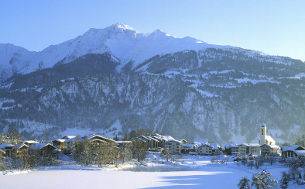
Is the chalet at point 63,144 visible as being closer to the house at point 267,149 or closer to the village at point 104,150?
the village at point 104,150

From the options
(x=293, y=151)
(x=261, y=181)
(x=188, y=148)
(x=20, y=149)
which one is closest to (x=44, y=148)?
(x=20, y=149)

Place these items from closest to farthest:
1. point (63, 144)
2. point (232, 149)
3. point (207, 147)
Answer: point (63, 144) < point (207, 147) < point (232, 149)

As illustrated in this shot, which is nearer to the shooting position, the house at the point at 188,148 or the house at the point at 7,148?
the house at the point at 7,148

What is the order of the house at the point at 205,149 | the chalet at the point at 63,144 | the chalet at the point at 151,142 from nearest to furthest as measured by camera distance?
the chalet at the point at 63,144
the chalet at the point at 151,142
the house at the point at 205,149

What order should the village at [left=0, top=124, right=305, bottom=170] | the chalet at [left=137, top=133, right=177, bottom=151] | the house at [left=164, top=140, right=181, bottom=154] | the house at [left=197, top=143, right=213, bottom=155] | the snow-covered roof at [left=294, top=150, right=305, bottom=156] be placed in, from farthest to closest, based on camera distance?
the house at [left=164, top=140, right=181, bottom=154] → the house at [left=197, top=143, right=213, bottom=155] → the chalet at [left=137, top=133, right=177, bottom=151] → the snow-covered roof at [left=294, top=150, right=305, bottom=156] → the village at [left=0, top=124, right=305, bottom=170]

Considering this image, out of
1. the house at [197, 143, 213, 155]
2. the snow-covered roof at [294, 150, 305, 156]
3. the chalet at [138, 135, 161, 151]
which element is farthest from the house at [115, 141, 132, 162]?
the snow-covered roof at [294, 150, 305, 156]

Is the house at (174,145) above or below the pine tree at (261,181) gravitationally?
above

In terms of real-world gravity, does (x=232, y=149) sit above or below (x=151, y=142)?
below

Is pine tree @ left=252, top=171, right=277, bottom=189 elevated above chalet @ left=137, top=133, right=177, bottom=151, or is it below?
below

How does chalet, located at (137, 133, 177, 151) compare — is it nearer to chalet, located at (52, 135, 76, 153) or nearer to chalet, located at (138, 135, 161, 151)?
chalet, located at (138, 135, 161, 151)

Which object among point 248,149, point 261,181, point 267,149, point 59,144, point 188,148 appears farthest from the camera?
point 188,148

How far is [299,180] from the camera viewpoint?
209 ft

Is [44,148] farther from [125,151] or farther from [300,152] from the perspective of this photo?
[300,152]

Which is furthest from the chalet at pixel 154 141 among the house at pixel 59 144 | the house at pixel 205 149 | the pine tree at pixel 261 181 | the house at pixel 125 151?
the pine tree at pixel 261 181
